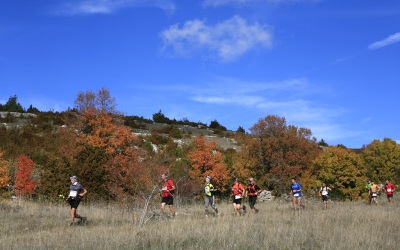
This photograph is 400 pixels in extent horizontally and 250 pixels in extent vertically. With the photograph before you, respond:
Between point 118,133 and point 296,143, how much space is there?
16272mm

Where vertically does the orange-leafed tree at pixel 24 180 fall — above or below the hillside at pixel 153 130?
below

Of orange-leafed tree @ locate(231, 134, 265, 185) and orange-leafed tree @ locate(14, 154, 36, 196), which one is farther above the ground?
orange-leafed tree @ locate(231, 134, 265, 185)

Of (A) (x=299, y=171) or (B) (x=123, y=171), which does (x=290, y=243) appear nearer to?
(B) (x=123, y=171)

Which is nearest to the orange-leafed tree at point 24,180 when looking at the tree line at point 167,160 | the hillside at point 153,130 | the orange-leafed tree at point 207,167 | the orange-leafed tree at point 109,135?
the tree line at point 167,160

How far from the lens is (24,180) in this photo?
96.3 ft

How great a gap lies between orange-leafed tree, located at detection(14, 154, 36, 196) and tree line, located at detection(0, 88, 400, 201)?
0.06 m

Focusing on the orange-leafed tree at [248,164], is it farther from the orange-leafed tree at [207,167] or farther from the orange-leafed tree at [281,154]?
the orange-leafed tree at [207,167]

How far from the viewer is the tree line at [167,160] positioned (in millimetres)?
28188

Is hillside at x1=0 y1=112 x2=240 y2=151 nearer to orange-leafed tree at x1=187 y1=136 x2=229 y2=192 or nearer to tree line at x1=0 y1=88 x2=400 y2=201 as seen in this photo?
tree line at x1=0 y1=88 x2=400 y2=201

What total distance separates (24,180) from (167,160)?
14106 mm

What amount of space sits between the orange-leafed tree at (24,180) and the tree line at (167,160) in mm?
64

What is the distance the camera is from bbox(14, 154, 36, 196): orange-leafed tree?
29109 millimetres

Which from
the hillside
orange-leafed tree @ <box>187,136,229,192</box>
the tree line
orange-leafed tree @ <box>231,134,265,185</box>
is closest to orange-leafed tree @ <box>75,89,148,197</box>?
the tree line

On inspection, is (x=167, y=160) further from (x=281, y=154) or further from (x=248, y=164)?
(x=281, y=154)
